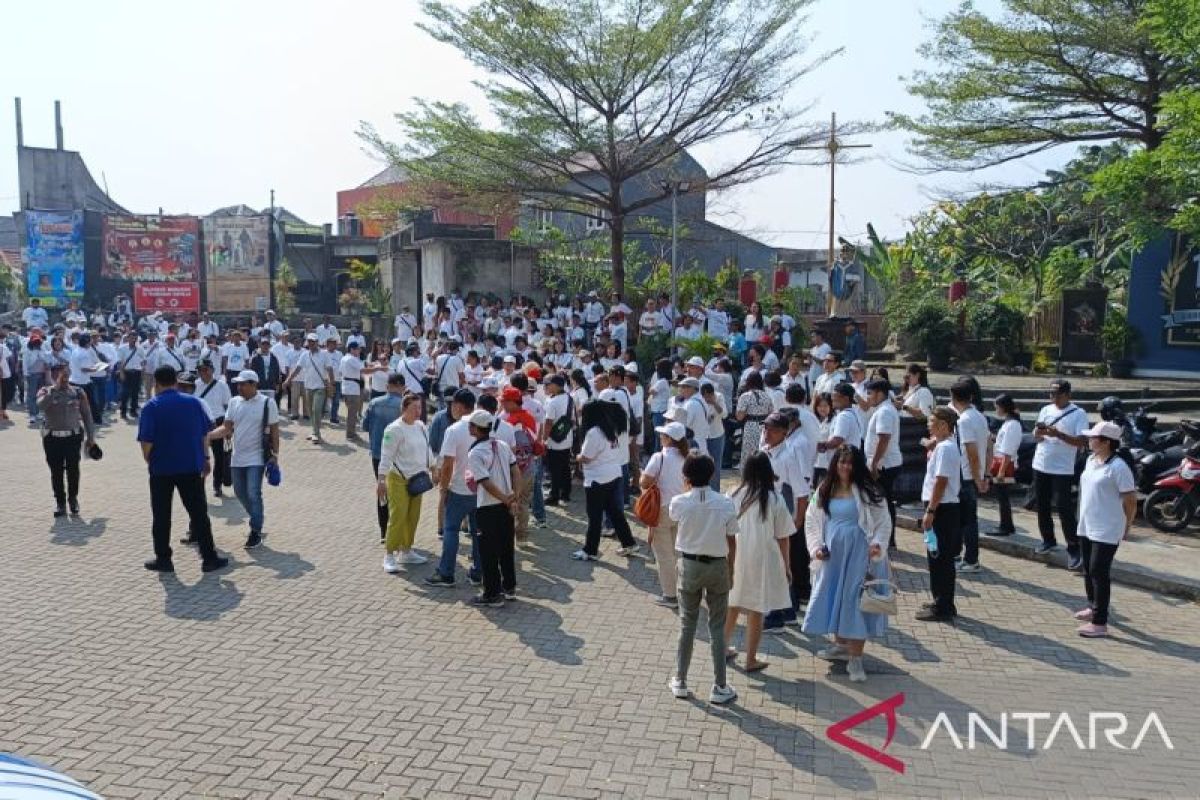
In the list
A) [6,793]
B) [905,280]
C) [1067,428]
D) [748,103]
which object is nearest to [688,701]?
[6,793]

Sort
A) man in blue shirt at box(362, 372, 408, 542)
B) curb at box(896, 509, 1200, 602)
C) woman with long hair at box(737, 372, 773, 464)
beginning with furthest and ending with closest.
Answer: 1. woman with long hair at box(737, 372, 773, 464)
2. man in blue shirt at box(362, 372, 408, 542)
3. curb at box(896, 509, 1200, 602)

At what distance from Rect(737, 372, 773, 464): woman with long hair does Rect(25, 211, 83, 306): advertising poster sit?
128 ft

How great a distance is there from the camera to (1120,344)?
20875mm

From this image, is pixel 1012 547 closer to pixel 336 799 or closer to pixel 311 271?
pixel 336 799

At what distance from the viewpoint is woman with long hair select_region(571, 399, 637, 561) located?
29.4 ft

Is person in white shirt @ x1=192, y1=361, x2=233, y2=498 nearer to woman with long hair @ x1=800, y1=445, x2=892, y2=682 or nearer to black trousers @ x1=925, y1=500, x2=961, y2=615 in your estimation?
woman with long hair @ x1=800, y1=445, x2=892, y2=682

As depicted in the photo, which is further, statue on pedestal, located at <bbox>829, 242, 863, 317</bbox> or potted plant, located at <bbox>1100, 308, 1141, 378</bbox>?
statue on pedestal, located at <bbox>829, 242, 863, 317</bbox>

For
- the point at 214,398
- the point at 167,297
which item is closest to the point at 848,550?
the point at 214,398

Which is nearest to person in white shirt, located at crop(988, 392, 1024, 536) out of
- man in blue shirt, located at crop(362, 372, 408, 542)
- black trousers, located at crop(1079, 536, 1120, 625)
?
black trousers, located at crop(1079, 536, 1120, 625)

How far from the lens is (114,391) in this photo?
2038cm

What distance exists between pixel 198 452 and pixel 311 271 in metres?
35.6

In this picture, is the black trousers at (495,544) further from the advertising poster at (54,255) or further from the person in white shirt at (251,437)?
the advertising poster at (54,255)

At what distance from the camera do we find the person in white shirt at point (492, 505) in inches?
295

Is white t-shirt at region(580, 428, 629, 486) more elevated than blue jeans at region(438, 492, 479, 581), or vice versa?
white t-shirt at region(580, 428, 629, 486)
